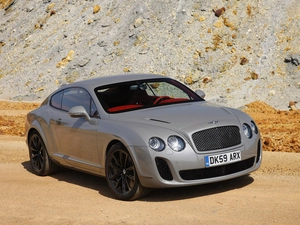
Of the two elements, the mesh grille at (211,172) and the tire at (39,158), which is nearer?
the mesh grille at (211,172)

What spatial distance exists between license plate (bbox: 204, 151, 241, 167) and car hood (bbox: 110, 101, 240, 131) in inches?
14.0

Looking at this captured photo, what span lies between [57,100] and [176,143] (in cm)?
278

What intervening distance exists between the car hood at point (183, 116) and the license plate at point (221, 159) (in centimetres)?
36

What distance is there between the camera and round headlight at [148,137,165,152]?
25.5ft

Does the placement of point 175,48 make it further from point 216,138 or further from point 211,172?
point 211,172

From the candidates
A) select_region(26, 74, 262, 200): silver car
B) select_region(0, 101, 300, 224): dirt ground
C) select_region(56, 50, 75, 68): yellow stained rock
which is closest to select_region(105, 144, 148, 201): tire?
select_region(26, 74, 262, 200): silver car

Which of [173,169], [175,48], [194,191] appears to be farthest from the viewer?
[175,48]

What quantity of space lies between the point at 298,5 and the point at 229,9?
88.9 inches

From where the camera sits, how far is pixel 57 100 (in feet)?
33.0

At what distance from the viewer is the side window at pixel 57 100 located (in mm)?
9954

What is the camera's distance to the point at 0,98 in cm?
2562

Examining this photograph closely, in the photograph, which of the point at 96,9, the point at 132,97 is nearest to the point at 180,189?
the point at 132,97

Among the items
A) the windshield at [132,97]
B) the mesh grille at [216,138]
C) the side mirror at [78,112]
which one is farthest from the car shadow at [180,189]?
the windshield at [132,97]

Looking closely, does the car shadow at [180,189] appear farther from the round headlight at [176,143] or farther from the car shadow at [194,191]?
the round headlight at [176,143]
